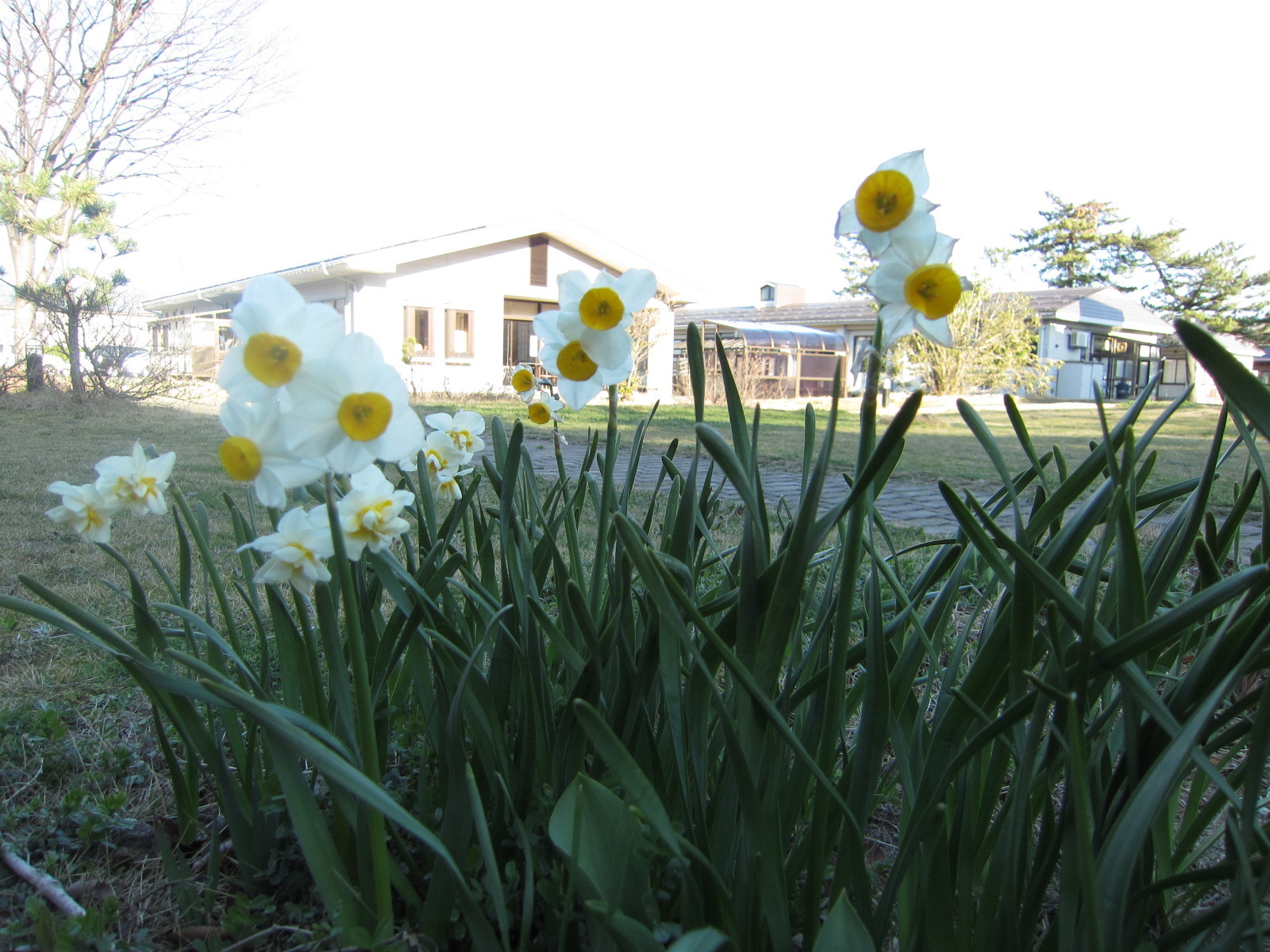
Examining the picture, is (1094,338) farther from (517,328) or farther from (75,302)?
(75,302)

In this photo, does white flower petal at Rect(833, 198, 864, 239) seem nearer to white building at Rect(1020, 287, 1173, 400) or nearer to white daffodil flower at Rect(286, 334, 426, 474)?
white daffodil flower at Rect(286, 334, 426, 474)

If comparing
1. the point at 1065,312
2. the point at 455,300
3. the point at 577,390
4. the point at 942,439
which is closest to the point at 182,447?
the point at 577,390

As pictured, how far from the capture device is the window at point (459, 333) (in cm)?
1573

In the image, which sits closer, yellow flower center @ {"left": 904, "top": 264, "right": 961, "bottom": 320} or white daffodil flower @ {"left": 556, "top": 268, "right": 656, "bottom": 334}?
yellow flower center @ {"left": 904, "top": 264, "right": 961, "bottom": 320}

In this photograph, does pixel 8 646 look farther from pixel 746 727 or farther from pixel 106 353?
pixel 106 353

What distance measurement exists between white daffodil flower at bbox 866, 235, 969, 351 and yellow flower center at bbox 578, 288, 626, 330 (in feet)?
0.93

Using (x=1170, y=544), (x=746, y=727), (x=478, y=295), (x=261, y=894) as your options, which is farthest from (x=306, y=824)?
(x=478, y=295)

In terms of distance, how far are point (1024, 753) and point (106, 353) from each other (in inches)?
466

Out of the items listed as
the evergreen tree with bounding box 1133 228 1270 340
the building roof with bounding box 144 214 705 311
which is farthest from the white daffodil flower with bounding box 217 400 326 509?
the evergreen tree with bounding box 1133 228 1270 340

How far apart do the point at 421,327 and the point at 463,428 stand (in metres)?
15.1

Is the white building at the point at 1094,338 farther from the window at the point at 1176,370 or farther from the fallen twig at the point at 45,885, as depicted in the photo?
the fallen twig at the point at 45,885

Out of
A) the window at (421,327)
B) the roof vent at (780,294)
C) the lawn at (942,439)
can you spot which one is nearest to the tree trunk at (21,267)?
the lawn at (942,439)

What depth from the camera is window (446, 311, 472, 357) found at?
51.6 ft

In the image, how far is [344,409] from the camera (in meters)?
0.61
